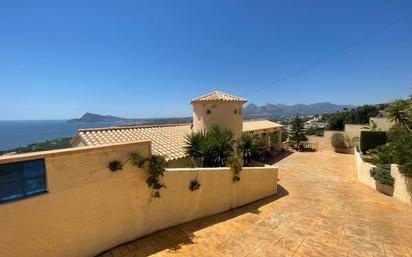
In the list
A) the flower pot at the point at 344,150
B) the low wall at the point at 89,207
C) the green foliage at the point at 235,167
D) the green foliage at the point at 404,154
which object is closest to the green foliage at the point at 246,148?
the green foliage at the point at 235,167

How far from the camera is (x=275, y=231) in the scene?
8836 millimetres

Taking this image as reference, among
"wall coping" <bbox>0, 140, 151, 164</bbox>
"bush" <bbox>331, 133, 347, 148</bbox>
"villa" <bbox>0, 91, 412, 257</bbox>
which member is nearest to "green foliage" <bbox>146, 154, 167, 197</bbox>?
"villa" <bbox>0, 91, 412, 257</bbox>

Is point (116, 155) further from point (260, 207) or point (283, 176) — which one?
point (283, 176)

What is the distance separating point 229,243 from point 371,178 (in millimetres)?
13876

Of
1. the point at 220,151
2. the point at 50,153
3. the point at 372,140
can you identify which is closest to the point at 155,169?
the point at 50,153

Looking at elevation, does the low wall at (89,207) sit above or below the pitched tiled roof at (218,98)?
below

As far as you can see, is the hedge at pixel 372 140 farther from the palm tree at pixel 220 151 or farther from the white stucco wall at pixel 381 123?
the palm tree at pixel 220 151

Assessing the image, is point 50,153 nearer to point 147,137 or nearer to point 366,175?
point 147,137

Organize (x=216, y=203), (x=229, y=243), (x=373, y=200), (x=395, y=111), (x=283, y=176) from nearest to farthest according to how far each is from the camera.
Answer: (x=229, y=243)
(x=216, y=203)
(x=373, y=200)
(x=283, y=176)
(x=395, y=111)

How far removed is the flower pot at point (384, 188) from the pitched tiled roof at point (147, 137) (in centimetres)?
1297

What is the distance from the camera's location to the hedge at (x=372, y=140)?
76.9 feet

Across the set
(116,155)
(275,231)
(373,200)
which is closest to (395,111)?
(373,200)

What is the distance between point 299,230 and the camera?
8992 millimetres

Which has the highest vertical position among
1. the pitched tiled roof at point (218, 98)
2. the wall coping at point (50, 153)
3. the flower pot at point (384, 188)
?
the pitched tiled roof at point (218, 98)
